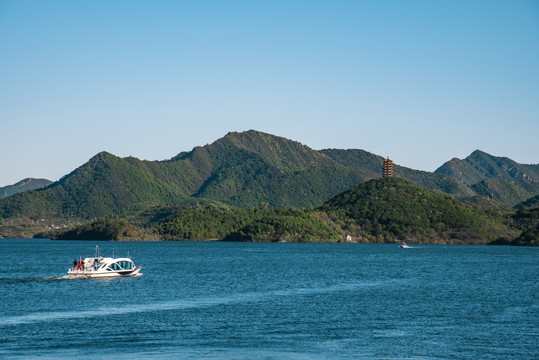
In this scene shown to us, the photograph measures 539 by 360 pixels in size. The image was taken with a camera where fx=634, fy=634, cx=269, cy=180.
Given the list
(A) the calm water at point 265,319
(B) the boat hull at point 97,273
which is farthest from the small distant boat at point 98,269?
(A) the calm water at point 265,319

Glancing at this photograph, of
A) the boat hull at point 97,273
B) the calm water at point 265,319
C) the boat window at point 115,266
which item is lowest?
the calm water at point 265,319

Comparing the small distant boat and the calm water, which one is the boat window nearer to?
the small distant boat

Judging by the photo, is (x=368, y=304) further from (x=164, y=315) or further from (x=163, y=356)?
(x=163, y=356)

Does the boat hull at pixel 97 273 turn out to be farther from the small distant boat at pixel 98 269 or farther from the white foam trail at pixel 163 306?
the white foam trail at pixel 163 306

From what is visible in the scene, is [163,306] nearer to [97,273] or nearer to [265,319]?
[265,319]

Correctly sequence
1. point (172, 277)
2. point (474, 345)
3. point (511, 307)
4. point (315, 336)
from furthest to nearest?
point (172, 277) → point (511, 307) → point (315, 336) → point (474, 345)

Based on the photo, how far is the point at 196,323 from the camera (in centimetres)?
6231

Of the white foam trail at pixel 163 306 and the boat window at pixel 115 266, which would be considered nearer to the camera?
the white foam trail at pixel 163 306

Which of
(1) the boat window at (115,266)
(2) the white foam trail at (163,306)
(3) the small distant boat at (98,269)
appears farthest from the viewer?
(1) the boat window at (115,266)

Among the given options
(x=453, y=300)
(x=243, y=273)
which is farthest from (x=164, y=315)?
(x=243, y=273)

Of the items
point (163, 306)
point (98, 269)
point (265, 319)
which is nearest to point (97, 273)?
point (98, 269)

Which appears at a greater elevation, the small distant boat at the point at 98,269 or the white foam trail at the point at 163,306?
the small distant boat at the point at 98,269

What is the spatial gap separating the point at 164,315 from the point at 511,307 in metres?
41.7

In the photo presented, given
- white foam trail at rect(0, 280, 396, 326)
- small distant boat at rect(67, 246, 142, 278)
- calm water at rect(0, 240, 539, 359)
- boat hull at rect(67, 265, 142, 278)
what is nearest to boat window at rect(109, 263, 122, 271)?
small distant boat at rect(67, 246, 142, 278)
